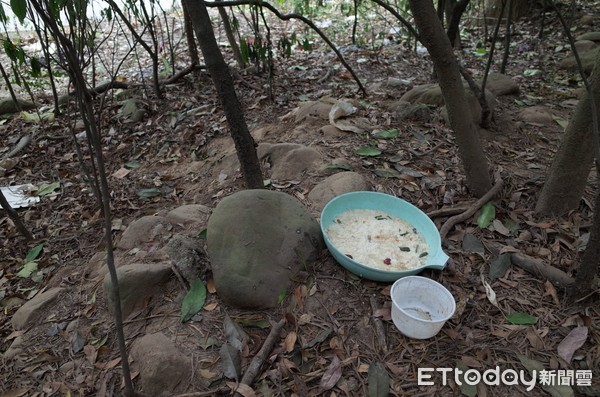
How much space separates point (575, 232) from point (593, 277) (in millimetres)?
447

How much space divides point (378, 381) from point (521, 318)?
0.72 meters

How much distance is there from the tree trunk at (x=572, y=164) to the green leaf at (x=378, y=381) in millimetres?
1332

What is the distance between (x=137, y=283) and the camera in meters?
1.85

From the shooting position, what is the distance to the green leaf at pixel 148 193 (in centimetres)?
282

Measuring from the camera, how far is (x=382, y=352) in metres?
1.62

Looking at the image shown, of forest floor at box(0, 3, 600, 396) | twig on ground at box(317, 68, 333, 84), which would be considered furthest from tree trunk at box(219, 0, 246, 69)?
twig on ground at box(317, 68, 333, 84)

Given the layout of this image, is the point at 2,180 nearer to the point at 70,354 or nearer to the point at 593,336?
the point at 70,354

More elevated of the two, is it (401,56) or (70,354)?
(401,56)

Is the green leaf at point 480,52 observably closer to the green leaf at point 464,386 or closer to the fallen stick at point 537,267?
the fallen stick at point 537,267

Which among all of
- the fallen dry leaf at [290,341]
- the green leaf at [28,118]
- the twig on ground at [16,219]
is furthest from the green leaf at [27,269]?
the green leaf at [28,118]

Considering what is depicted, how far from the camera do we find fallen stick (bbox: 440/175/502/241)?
208 centimetres

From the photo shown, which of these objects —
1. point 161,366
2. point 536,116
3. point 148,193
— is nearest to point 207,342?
point 161,366

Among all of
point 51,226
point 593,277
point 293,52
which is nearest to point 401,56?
point 293,52

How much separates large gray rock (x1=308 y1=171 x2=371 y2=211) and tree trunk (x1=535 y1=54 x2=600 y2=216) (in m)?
0.99
